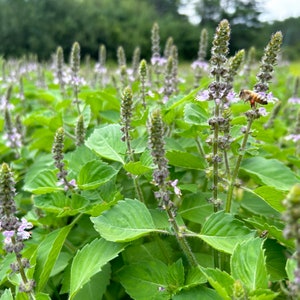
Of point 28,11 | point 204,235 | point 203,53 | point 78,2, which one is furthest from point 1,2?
point 204,235

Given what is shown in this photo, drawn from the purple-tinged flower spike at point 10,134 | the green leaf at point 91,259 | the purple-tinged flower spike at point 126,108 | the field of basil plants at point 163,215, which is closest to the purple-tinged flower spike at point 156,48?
the field of basil plants at point 163,215

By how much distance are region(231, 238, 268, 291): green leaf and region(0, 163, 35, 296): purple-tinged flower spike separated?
0.82 meters

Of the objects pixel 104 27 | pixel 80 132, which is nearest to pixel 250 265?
pixel 80 132

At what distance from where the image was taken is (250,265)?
1520 mm

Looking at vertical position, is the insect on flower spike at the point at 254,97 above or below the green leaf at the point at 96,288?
above

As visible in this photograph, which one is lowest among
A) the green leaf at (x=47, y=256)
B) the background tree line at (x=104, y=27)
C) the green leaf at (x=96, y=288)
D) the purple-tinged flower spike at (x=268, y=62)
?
the background tree line at (x=104, y=27)

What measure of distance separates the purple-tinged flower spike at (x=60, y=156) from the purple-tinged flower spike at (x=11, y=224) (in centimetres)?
45

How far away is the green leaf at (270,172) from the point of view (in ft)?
7.10

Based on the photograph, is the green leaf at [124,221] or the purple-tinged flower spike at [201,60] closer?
the green leaf at [124,221]

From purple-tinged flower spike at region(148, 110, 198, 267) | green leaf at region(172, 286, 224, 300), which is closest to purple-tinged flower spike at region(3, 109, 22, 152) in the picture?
purple-tinged flower spike at region(148, 110, 198, 267)

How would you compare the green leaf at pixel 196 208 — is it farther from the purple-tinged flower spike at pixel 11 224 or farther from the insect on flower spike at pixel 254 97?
the purple-tinged flower spike at pixel 11 224

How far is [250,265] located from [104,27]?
125ft

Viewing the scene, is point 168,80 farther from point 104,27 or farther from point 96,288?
point 104,27

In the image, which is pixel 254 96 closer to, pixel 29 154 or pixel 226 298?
pixel 226 298
